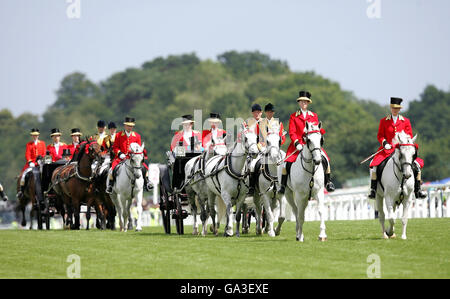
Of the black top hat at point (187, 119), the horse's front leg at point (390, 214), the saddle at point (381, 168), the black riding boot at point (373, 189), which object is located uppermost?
the black top hat at point (187, 119)

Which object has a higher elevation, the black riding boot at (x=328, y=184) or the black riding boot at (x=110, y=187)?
the black riding boot at (x=110, y=187)

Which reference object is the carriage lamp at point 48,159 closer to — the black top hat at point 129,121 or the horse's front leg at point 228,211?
the black top hat at point 129,121

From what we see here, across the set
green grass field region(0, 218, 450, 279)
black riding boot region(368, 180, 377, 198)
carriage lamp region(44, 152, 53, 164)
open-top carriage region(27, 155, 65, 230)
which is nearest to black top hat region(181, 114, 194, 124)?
green grass field region(0, 218, 450, 279)

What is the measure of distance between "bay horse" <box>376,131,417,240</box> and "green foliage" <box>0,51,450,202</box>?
6281 cm

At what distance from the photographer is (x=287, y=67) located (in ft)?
531

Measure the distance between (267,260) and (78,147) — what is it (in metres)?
13.8

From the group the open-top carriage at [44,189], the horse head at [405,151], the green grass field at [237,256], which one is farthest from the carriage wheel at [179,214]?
the open-top carriage at [44,189]

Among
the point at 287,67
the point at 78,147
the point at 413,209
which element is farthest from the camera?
the point at 287,67

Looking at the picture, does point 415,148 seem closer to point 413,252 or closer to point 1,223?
point 413,252

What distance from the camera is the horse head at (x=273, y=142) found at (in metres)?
20.2

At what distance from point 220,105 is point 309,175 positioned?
104 metres

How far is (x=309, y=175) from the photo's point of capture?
61.8 ft

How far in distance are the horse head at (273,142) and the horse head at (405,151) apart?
2.51m

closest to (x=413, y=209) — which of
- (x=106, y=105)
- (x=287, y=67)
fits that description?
(x=287, y=67)
